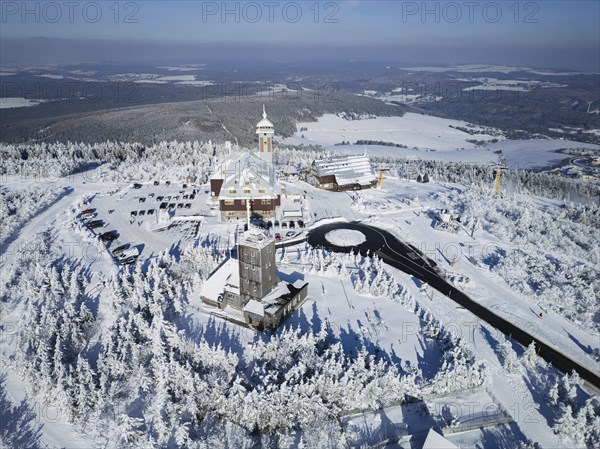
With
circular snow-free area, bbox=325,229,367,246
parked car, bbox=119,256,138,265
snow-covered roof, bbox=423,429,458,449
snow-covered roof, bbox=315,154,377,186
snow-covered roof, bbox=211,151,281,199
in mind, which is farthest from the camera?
snow-covered roof, bbox=315,154,377,186

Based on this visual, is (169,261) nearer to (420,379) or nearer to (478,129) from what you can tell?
(420,379)

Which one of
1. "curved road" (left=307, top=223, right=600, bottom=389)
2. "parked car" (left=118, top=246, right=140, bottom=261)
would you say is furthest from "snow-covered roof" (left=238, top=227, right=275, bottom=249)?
"parked car" (left=118, top=246, right=140, bottom=261)

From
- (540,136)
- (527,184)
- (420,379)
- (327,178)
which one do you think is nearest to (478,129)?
(540,136)

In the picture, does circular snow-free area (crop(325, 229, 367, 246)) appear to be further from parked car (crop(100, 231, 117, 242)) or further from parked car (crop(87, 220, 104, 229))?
parked car (crop(87, 220, 104, 229))

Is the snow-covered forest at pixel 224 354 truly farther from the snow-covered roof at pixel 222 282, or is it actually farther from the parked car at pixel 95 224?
the parked car at pixel 95 224

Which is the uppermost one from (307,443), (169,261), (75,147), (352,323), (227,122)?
(227,122)

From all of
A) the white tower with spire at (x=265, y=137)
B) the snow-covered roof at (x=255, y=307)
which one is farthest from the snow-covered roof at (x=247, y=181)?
the snow-covered roof at (x=255, y=307)
